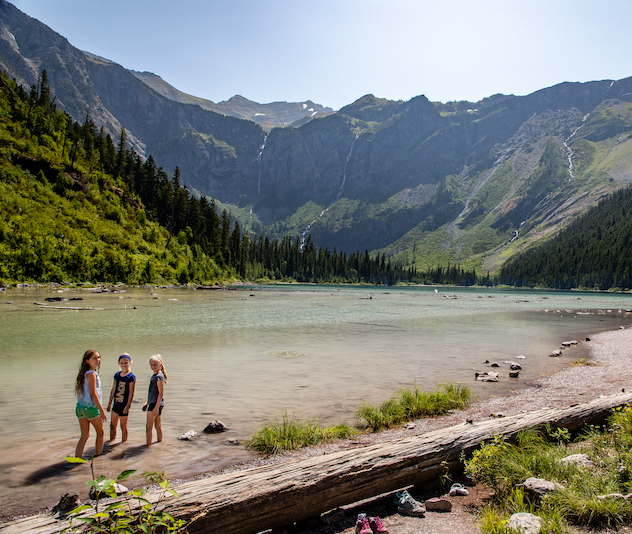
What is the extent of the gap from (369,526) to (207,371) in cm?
1432

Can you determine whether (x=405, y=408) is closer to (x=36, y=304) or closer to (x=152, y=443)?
(x=152, y=443)

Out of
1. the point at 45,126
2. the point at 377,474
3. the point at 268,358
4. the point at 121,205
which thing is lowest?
the point at 268,358

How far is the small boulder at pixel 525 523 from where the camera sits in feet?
17.2

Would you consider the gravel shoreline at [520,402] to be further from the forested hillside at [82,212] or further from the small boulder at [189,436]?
the forested hillside at [82,212]

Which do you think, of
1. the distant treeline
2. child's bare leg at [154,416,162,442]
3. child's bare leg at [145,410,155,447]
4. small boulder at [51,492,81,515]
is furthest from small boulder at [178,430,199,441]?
the distant treeline

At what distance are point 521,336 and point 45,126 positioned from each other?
351ft

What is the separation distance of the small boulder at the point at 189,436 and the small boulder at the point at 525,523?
8071 millimetres

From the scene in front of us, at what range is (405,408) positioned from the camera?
13.1 meters

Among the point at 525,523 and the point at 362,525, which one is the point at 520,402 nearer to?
the point at 525,523

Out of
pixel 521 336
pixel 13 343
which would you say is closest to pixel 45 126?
pixel 13 343

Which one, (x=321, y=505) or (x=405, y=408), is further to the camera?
(x=405, y=408)

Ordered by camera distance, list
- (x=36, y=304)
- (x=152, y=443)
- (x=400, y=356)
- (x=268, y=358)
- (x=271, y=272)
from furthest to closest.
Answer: (x=271, y=272)
(x=36, y=304)
(x=400, y=356)
(x=268, y=358)
(x=152, y=443)

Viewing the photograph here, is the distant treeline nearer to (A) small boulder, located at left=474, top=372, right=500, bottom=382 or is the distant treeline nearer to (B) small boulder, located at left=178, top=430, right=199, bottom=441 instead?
(B) small boulder, located at left=178, top=430, right=199, bottom=441

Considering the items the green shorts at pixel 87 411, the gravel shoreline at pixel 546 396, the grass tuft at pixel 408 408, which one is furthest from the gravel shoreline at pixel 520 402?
the green shorts at pixel 87 411
